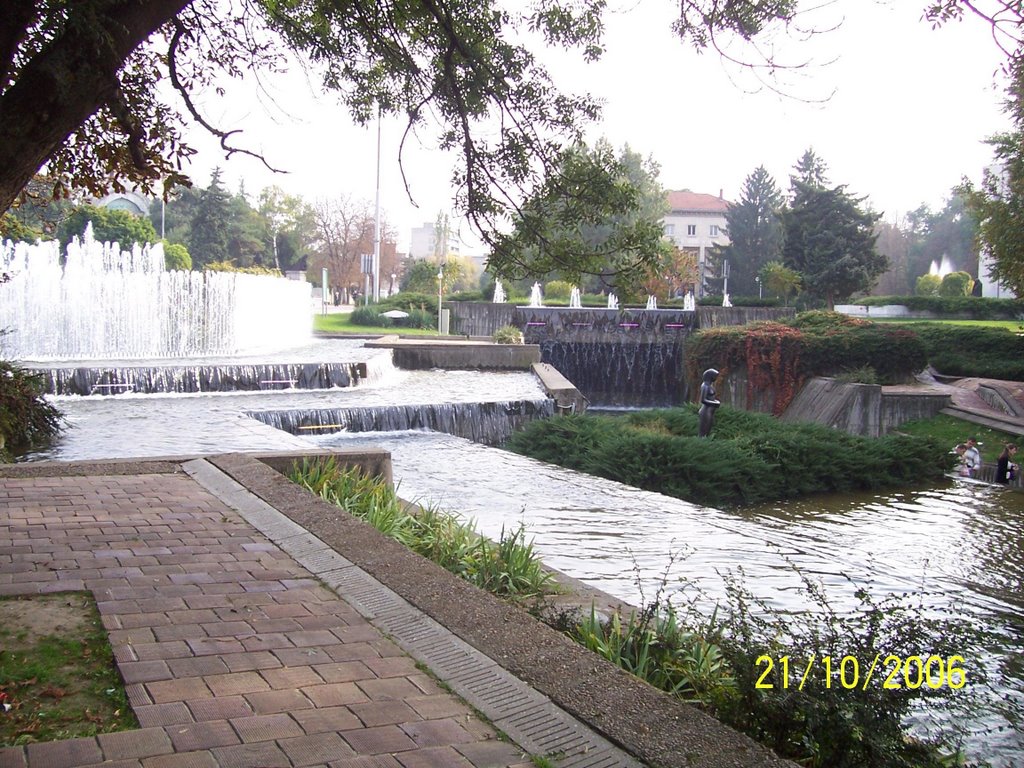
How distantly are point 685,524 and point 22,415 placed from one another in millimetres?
7630

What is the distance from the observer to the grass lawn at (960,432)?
57.9ft

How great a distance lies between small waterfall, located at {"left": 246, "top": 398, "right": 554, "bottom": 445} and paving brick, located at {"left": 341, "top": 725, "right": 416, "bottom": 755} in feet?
35.5

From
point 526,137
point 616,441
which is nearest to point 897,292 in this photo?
point 616,441

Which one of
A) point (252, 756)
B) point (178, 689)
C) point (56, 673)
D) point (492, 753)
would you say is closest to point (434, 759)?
point (492, 753)

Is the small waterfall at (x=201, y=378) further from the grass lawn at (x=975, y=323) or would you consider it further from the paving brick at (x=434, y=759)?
the grass lawn at (x=975, y=323)

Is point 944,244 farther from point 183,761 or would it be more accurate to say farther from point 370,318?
point 183,761

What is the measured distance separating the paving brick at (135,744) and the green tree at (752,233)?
66448 millimetres

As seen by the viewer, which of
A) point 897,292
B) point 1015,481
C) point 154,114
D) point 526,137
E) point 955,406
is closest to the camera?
point 154,114

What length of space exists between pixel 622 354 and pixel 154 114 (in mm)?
24201

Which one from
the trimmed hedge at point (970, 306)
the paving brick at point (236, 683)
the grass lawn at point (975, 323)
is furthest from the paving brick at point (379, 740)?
the trimmed hedge at point (970, 306)

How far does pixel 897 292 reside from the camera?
86.9 m

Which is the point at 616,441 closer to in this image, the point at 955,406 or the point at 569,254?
the point at 569,254

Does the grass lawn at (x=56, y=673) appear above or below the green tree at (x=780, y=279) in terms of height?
below

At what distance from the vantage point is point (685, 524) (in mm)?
9055
